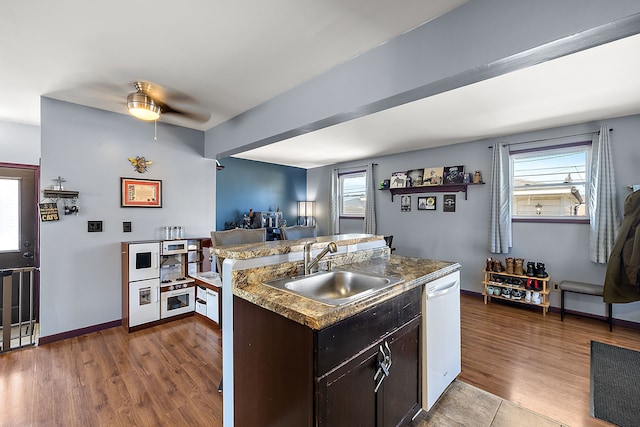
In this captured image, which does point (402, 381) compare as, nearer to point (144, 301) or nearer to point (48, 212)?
point (144, 301)

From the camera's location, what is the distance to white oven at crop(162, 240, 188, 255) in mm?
3303

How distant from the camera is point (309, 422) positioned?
1.08 meters

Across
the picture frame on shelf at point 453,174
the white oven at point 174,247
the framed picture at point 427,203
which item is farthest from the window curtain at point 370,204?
the white oven at point 174,247

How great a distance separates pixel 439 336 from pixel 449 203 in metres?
3.23

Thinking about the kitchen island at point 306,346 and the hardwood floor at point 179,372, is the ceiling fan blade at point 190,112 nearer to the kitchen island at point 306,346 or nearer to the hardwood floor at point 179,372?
the kitchen island at point 306,346

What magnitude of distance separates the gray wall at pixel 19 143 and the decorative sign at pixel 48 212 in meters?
1.35

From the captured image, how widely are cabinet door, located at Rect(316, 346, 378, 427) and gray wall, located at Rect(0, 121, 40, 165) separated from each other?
4.70 meters

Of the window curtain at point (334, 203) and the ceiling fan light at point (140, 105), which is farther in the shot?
the window curtain at point (334, 203)

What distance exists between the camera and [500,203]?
3.95 m

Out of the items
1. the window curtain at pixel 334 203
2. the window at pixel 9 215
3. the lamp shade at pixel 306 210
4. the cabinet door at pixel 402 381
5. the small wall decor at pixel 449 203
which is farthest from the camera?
the lamp shade at pixel 306 210

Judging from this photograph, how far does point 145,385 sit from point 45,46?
2.54 meters

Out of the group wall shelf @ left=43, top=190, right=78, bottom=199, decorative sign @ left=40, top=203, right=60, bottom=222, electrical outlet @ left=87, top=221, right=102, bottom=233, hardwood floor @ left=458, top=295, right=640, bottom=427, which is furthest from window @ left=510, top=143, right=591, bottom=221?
decorative sign @ left=40, top=203, right=60, bottom=222

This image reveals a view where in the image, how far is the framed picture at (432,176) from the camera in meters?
4.61

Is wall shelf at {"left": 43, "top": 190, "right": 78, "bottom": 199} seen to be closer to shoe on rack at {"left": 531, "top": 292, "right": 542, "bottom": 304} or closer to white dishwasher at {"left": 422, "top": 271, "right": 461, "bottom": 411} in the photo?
white dishwasher at {"left": 422, "top": 271, "right": 461, "bottom": 411}
